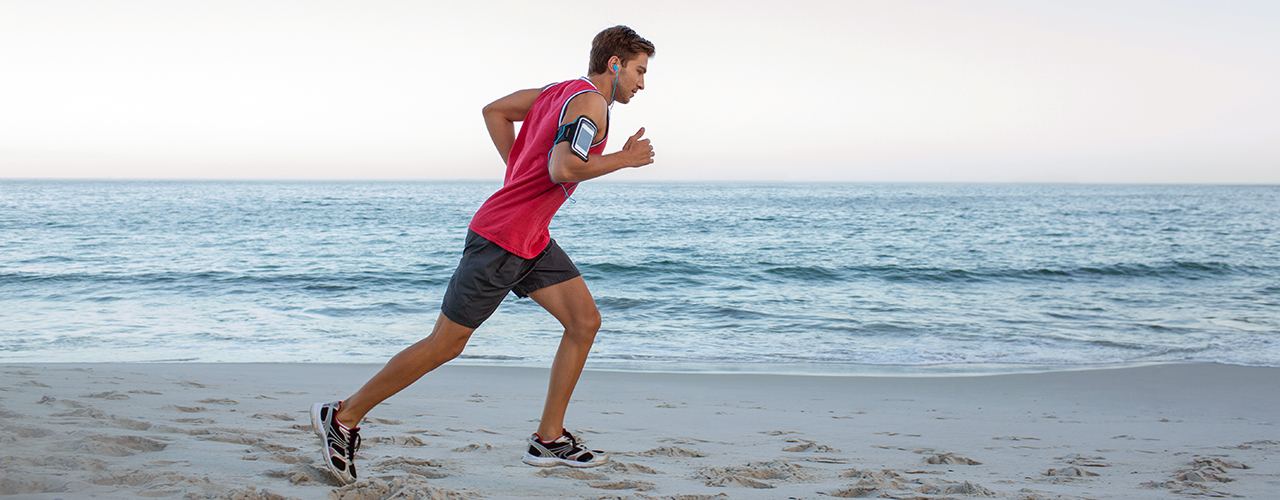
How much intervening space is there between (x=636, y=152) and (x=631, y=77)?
368 millimetres

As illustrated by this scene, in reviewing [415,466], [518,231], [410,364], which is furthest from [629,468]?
[518,231]

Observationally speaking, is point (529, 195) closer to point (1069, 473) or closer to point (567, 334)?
point (567, 334)

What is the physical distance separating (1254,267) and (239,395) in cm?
1888

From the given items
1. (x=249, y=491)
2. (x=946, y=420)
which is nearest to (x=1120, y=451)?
(x=946, y=420)

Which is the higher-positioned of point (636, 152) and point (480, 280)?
point (636, 152)

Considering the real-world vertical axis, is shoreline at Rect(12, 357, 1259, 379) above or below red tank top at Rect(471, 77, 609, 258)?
below

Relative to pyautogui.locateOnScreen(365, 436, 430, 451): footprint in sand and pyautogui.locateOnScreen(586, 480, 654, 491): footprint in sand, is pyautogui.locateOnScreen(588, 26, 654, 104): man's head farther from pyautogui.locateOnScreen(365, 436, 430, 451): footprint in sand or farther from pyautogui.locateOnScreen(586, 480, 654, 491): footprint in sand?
pyautogui.locateOnScreen(365, 436, 430, 451): footprint in sand

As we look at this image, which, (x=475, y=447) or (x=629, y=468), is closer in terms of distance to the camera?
(x=629, y=468)

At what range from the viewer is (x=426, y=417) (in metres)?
3.78

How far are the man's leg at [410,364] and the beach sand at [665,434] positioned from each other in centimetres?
24

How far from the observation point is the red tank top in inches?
93.9

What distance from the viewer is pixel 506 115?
2707 millimetres

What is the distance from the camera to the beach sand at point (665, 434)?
8.09ft

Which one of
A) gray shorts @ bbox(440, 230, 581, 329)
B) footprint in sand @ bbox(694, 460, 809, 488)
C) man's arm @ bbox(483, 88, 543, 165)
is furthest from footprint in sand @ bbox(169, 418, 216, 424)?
footprint in sand @ bbox(694, 460, 809, 488)
